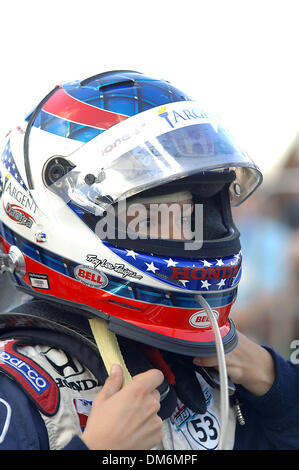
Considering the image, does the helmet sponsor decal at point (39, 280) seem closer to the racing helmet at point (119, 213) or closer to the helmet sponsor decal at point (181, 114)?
the racing helmet at point (119, 213)

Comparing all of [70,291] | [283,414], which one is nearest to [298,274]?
[283,414]

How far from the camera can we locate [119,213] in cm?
150

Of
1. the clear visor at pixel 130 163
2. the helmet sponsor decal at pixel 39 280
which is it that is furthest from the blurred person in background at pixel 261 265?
the helmet sponsor decal at pixel 39 280

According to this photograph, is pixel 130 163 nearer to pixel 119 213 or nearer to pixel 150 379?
pixel 119 213

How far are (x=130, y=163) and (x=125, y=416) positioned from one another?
25.8 inches

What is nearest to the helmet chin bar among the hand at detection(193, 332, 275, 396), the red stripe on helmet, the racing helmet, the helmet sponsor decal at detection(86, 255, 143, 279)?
the racing helmet

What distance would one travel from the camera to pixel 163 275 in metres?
1.46

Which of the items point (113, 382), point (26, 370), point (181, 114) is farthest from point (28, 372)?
point (181, 114)

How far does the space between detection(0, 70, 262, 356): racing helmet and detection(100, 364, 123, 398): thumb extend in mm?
105

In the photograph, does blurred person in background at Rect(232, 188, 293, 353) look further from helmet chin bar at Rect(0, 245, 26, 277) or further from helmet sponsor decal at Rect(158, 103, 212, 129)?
helmet chin bar at Rect(0, 245, 26, 277)

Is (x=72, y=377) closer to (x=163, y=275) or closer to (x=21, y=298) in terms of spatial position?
(x=163, y=275)

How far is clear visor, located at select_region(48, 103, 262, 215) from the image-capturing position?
4.79 ft

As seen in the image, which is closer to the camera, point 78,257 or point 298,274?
point 78,257
